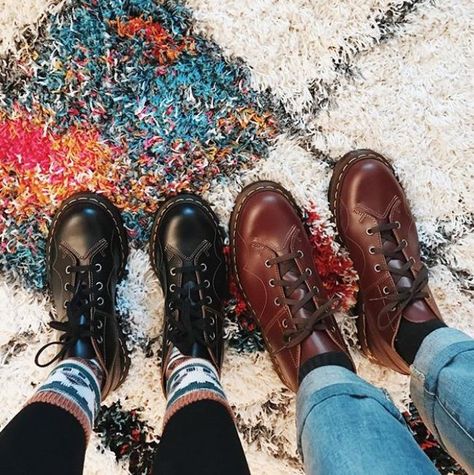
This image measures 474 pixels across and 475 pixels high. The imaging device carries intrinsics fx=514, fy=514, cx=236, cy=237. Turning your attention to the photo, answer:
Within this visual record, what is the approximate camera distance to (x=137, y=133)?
84 centimetres

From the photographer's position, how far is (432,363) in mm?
693

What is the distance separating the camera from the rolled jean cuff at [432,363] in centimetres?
67

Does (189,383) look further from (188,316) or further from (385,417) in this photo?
(385,417)

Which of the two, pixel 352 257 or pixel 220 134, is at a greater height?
pixel 220 134

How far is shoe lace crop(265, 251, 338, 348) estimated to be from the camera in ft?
2.72

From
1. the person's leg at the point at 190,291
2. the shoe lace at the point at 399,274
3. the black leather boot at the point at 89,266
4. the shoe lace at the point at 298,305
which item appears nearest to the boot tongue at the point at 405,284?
the shoe lace at the point at 399,274

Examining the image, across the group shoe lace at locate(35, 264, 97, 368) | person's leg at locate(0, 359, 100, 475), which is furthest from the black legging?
shoe lace at locate(35, 264, 97, 368)

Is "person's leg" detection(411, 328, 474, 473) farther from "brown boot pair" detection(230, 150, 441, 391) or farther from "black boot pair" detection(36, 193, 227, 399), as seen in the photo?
"black boot pair" detection(36, 193, 227, 399)

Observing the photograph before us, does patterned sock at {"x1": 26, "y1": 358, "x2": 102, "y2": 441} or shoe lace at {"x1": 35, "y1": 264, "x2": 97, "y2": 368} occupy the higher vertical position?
shoe lace at {"x1": 35, "y1": 264, "x2": 97, "y2": 368}

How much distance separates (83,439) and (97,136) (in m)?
0.46

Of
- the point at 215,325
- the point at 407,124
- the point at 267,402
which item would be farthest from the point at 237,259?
the point at 407,124

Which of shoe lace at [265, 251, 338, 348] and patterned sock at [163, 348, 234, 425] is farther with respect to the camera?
shoe lace at [265, 251, 338, 348]

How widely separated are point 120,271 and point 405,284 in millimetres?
485

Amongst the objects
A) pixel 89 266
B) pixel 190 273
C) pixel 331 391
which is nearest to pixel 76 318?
pixel 89 266
